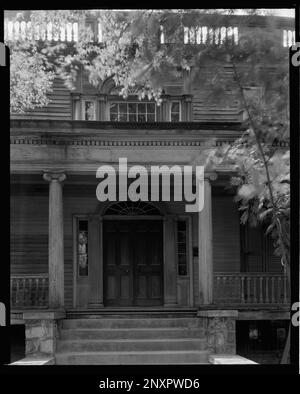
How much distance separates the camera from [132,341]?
24.9 ft

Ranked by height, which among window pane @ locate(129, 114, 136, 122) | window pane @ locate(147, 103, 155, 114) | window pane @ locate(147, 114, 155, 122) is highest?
window pane @ locate(147, 103, 155, 114)

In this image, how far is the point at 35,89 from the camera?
8148 mm

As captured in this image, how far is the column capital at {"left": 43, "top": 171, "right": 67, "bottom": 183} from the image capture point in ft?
32.5

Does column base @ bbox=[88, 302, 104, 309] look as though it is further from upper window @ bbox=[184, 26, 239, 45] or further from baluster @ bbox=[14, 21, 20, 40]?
upper window @ bbox=[184, 26, 239, 45]

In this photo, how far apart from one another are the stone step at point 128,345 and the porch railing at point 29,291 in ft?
2.41

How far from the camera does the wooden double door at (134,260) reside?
11.1 m

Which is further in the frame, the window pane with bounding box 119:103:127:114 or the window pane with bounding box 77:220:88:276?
the window pane with bounding box 77:220:88:276

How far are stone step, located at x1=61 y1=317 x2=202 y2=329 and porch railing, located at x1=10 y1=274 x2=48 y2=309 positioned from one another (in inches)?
21.4

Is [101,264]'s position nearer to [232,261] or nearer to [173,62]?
[232,261]

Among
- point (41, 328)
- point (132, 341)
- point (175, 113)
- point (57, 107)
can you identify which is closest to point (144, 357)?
point (132, 341)

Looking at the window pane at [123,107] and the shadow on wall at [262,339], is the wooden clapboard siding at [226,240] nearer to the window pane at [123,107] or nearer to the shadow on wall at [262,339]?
the shadow on wall at [262,339]

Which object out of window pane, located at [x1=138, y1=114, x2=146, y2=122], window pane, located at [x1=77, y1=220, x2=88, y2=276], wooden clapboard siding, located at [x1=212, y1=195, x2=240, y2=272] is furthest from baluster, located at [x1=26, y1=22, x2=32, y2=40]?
window pane, located at [x1=77, y1=220, x2=88, y2=276]

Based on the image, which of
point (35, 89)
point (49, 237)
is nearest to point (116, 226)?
point (49, 237)

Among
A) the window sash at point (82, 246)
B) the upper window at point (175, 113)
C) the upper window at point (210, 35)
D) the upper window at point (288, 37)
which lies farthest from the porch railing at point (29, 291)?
the upper window at point (288, 37)
